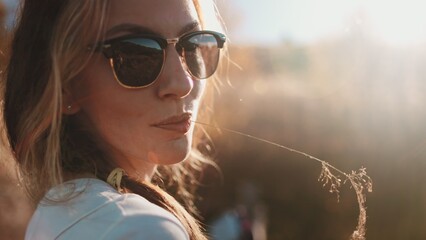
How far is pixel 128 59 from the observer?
159 cm

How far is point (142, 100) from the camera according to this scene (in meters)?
1.58

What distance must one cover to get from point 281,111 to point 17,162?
7.17 metres

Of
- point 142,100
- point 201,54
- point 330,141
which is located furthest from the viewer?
point 330,141

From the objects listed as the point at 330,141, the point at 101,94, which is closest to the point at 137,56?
the point at 101,94

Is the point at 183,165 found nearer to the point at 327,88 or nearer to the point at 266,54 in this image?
the point at 327,88

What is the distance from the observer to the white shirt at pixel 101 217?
1.20 meters

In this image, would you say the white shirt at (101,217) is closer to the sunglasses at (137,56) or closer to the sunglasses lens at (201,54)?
the sunglasses at (137,56)

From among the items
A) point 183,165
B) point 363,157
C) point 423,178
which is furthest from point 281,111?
point 183,165

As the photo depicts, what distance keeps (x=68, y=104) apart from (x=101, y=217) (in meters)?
0.47

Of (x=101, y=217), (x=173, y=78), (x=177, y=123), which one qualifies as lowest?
(x=101, y=217)

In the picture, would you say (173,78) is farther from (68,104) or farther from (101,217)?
(101,217)

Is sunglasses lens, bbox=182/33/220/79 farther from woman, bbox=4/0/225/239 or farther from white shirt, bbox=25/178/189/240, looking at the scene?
white shirt, bbox=25/178/189/240

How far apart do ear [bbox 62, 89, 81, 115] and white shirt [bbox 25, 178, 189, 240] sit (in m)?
0.26

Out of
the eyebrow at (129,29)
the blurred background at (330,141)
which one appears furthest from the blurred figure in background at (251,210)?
the eyebrow at (129,29)
